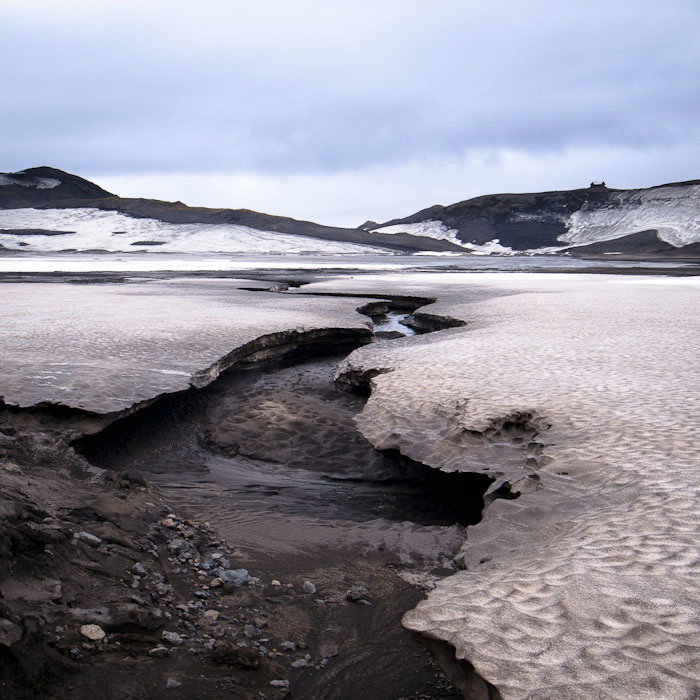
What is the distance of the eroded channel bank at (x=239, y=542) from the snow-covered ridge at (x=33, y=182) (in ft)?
263

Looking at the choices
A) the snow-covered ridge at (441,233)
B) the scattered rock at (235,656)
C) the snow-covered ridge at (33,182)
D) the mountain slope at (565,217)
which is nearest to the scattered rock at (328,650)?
the scattered rock at (235,656)

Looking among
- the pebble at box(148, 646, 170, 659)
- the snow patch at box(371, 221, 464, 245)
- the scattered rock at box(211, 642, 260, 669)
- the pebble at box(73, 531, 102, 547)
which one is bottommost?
the scattered rock at box(211, 642, 260, 669)

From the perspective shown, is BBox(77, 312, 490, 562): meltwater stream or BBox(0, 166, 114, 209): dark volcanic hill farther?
BBox(0, 166, 114, 209): dark volcanic hill

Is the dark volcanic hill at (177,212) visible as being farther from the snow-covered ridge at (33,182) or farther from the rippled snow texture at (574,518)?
the rippled snow texture at (574,518)

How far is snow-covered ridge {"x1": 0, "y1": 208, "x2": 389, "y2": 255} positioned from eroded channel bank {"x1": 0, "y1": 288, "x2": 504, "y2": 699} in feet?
174

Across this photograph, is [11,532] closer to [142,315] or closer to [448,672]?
[448,672]

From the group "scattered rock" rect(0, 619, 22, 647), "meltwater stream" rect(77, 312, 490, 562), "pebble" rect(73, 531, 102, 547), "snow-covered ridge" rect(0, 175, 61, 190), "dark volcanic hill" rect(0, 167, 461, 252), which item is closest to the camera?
"scattered rock" rect(0, 619, 22, 647)

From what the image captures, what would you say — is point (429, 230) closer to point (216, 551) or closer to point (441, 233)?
point (441, 233)

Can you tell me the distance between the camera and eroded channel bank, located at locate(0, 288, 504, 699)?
9.02 ft

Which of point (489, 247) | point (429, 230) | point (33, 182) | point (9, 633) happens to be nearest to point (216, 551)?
point (9, 633)

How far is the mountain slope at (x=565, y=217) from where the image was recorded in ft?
202

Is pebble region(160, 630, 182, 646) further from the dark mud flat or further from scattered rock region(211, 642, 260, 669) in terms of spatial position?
the dark mud flat

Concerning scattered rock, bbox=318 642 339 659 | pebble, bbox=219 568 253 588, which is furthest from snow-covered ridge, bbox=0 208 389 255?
scattered rock, bbox=318 642 339 659

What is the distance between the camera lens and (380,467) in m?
5.43
